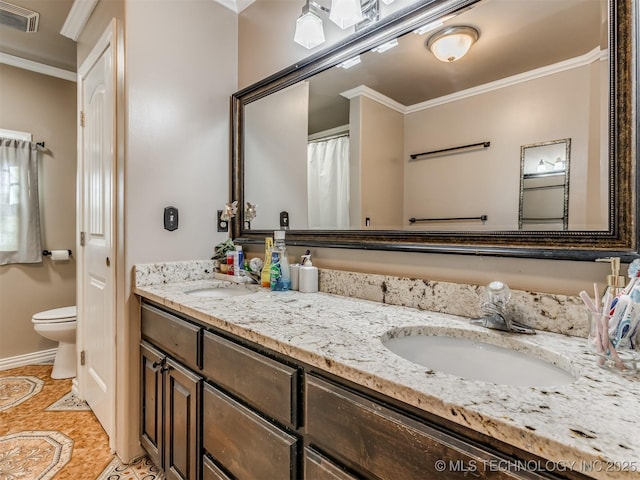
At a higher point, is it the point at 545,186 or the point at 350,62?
the point at 350,62

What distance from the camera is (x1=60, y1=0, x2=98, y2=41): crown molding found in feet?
6.32

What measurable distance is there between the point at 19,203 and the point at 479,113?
129 inches

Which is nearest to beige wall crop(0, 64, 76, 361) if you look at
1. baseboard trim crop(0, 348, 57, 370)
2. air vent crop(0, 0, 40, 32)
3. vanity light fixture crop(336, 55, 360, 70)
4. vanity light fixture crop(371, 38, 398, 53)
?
baseboard trim crop(0, 348, 57, 370)

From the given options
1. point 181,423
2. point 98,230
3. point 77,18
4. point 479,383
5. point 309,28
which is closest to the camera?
point 479,383

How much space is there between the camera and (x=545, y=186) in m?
0.94

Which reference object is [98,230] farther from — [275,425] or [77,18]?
[275,425]

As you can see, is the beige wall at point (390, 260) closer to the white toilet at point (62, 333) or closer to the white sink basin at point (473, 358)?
the white sink basin at point (473, 358)

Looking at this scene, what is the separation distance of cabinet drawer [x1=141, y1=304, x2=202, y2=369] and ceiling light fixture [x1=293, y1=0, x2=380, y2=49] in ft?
4.23

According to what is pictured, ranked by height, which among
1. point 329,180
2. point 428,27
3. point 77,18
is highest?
point 77,18

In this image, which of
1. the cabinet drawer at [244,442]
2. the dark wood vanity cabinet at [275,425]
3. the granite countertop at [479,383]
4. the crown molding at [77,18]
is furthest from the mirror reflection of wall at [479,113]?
the crown molding at [77,18]

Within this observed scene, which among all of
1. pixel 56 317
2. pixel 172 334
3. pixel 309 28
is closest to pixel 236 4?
pixel 309 28

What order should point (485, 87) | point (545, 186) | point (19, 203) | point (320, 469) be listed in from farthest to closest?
point (19, 203) < point (485, 87) < point (545, 186) < point (320, 469)

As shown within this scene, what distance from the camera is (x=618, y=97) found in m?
0.81

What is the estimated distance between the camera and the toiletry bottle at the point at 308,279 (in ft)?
4.72
